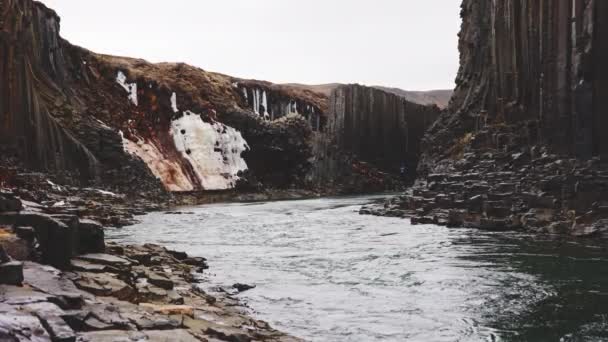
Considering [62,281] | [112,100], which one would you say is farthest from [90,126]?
[62,281]

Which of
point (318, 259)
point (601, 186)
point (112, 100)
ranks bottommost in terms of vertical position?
point (318, 259)

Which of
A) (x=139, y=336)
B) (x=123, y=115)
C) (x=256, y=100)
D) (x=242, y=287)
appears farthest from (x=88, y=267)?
(x=256, y=100)

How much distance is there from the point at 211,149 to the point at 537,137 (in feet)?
109

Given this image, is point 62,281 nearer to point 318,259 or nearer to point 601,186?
point 318,259

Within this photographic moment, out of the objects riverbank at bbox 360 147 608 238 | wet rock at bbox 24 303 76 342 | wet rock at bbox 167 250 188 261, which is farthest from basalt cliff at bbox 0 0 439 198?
wet rock at bbox 24 303 76 342

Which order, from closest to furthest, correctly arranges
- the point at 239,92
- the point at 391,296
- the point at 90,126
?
1. the point at 391,296
2. the point at 90,126
3. the point at 239,92

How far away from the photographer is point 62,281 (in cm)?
857

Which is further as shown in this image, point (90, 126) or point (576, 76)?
point (90, 126)

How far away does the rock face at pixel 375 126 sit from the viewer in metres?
70.6

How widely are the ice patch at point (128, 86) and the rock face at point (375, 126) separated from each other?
23.0 meters

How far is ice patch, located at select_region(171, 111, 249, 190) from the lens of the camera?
53.9 m

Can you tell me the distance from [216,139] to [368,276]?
44468 mm

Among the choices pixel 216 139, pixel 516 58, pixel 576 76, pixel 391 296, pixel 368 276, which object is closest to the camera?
pixel 391 296

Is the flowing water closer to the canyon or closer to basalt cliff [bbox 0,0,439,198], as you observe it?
the canyon
